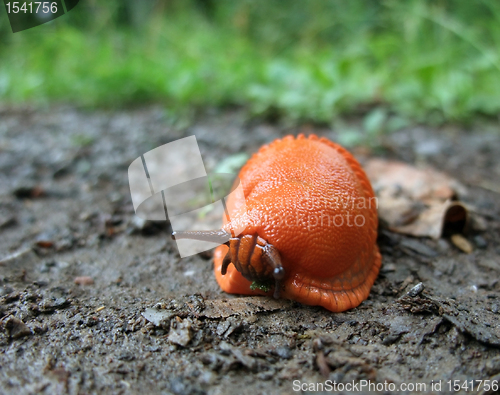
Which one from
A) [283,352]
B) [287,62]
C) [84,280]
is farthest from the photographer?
[287,62]

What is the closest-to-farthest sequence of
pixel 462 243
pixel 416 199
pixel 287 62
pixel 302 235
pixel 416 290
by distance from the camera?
pixel 302 235
pixel 416 290
pixel 462 243
pixel 416 199
pixel 287 62

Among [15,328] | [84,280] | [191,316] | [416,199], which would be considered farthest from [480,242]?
[15,328]

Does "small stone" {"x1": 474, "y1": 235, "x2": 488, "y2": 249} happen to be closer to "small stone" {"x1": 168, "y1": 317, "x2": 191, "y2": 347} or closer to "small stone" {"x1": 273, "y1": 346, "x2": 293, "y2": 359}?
"small stone" {"x1": 273, "y1": 346, "x2": 293, "y2": 359}

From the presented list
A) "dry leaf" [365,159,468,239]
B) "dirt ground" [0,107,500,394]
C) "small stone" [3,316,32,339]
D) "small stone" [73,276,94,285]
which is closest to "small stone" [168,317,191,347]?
"dirt ground" [0,107,500,394]

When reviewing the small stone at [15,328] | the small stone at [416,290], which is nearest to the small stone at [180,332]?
the small stone at [15,328]

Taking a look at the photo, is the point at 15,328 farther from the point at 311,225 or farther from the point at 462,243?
the point at 462,243

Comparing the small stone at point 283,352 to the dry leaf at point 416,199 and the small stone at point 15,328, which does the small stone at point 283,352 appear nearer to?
the small stone at point 15,328
